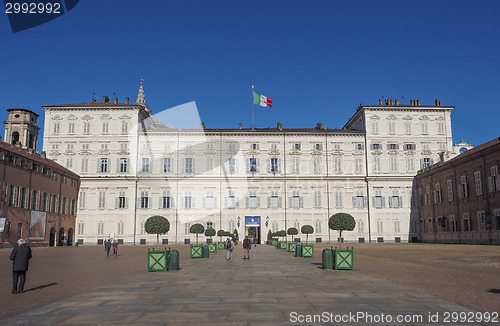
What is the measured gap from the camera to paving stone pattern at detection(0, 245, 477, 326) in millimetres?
8031

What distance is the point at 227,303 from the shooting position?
31.7 ft

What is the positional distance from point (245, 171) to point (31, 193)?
2721 centimetres

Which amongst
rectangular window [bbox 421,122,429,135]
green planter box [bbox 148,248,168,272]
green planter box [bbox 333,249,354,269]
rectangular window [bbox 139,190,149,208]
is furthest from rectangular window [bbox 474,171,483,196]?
rectangular window [bbox 139,190,149,208]

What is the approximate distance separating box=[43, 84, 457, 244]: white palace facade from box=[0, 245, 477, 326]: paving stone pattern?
150 feet

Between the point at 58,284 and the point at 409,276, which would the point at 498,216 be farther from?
the point at 58,284

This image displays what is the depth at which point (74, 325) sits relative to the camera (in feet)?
24.8

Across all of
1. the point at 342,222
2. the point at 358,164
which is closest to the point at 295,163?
the point at 358,164

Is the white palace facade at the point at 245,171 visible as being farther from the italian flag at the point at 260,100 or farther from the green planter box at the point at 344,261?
the green planter box at the point at 344,261

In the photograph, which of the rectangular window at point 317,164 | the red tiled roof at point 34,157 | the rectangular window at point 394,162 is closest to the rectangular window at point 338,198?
the rectangular window at point 317,164

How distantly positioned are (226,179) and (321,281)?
153ft

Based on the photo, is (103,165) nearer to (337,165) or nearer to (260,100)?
(260,100)

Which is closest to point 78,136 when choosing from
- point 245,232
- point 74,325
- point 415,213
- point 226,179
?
point 226,179

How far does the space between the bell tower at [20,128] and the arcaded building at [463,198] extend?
55482 mm

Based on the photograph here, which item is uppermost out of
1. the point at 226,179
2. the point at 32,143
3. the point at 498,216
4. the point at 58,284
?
the point at 32,143
